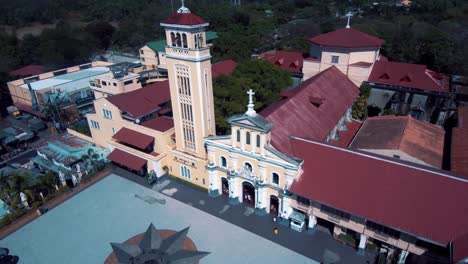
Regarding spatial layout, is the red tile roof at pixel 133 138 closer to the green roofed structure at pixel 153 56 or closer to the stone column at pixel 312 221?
the stone column at pixel 312 221

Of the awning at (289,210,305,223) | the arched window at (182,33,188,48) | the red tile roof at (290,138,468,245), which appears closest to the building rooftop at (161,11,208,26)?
the arched window at (182,33,188,48)

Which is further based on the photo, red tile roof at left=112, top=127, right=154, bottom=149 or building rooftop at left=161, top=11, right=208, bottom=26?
red tile roof at left=112, top=127, right=154, bottom=149

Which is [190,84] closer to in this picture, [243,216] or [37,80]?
[243,216]

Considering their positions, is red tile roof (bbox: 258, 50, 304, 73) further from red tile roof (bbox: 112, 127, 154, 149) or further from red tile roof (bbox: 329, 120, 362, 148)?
red tile roof (bbox: 112, 127, 154, 149)

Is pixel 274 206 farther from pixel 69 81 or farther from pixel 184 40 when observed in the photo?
pixel 69 81

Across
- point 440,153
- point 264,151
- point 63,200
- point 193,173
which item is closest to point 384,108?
point 440,153
